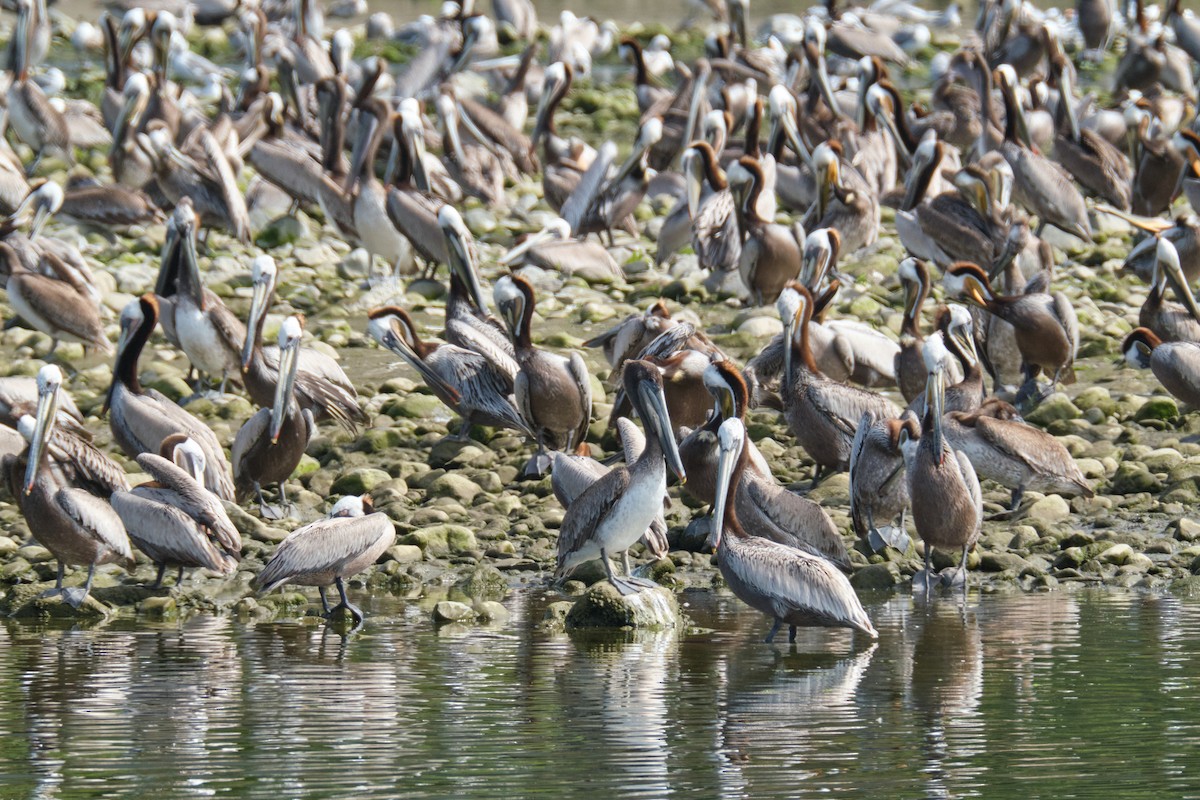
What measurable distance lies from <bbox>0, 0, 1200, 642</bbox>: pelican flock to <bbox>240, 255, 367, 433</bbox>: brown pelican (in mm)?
21

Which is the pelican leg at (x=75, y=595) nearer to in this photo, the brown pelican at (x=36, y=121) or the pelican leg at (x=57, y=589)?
the pelican leg at (x=57, y=589)

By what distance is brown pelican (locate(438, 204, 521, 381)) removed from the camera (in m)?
11.0

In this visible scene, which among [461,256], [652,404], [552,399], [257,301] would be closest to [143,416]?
[257,301]

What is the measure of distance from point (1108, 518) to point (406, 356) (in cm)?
390

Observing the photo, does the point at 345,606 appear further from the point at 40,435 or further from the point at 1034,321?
the point at 1034,321

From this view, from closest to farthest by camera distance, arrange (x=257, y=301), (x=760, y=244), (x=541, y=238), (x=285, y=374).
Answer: (x=285, y=374), (x=257, y=301), (x=760, y=244), (x=541, y=238)

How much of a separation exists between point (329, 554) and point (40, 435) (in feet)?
5.15

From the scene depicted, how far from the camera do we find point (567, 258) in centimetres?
1433

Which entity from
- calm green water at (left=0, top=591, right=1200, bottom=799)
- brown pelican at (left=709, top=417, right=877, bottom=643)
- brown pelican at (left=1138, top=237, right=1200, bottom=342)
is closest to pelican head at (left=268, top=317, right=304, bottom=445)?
calm green water at (left=0, top=591, right=1200, bottom=799)

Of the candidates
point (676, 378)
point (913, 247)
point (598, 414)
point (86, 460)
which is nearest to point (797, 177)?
point (913, 247)

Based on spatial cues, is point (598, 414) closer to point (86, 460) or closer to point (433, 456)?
point (433, 456)

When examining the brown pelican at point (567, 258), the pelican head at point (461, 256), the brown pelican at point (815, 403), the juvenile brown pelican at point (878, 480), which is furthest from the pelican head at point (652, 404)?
the brown pelican at point (567, 258)

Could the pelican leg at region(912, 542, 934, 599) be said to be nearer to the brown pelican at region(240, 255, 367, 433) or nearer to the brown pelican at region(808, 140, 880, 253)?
the brown pelican at region(240, 255, 367, 433)

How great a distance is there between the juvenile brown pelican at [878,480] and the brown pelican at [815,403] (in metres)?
0.57
